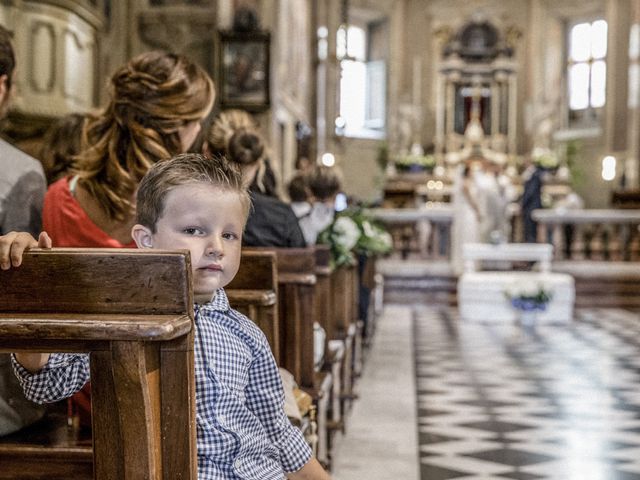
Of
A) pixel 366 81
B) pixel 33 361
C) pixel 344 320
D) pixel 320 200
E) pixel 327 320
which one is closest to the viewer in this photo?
pixel 33 361

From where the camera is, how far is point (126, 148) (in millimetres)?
2746

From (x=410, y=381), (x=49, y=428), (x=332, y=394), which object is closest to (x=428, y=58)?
(x=410, y=381)

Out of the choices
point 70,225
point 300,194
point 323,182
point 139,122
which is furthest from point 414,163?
point 70,225

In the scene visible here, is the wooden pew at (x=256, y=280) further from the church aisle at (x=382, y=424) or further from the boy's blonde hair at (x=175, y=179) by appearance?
the church aisle at (x=382, y=424)

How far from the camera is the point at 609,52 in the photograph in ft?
74.4

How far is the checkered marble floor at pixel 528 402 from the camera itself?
4.63 metres

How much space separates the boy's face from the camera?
6.07 feet

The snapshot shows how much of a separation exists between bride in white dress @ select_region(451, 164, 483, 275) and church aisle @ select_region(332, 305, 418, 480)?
4.98 m

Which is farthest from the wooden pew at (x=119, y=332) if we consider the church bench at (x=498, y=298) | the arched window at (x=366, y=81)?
the arched window at (x=366, y=81)

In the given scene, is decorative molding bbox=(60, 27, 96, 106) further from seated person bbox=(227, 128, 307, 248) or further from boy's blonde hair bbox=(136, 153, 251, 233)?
boy's blonde hair bbox=(136, 153, 251, 233)

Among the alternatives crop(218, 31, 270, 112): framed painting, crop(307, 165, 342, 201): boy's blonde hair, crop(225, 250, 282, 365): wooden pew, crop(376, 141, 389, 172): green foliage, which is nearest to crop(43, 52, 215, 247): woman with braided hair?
crop(225, 250, 282, 365): wooden pew

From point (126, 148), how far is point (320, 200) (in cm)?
335

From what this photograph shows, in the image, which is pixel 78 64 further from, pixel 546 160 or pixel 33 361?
pixel 546 160

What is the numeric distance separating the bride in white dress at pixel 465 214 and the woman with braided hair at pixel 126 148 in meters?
11.2
